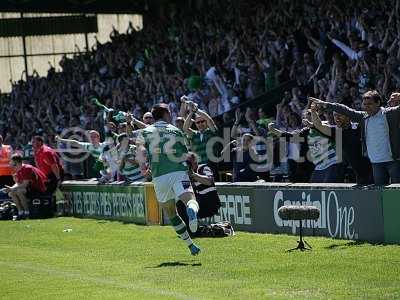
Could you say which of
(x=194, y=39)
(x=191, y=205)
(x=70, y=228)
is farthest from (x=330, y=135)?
(x=194, y=39)

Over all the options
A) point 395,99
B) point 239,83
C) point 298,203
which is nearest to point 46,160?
point 239,83

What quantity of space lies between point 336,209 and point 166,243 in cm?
287

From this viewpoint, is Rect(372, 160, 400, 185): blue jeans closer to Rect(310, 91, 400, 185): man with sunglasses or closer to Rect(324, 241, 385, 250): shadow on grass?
Rect(310, 91, 400, 185): man with sunglasses

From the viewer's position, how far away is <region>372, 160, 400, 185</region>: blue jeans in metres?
15.1

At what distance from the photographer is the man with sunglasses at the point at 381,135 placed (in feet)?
49.4

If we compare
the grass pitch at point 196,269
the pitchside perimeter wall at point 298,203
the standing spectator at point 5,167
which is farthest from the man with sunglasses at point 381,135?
the standing spectator at point 5,167

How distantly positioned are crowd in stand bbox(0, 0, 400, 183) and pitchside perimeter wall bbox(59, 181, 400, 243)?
635 millimetres

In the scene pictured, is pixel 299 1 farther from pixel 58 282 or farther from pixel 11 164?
pixel 58 282

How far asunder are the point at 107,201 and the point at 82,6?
1970cm

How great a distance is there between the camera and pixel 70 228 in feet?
70.3

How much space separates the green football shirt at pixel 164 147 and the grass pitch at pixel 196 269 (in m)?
1.23

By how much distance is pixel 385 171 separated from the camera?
15.2 m

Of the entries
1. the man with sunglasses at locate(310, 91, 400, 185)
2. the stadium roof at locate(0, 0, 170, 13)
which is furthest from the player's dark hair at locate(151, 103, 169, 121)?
the stadium roof at locate(0, 0, 170, 13)

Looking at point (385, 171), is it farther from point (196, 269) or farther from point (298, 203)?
point (196, 269)
